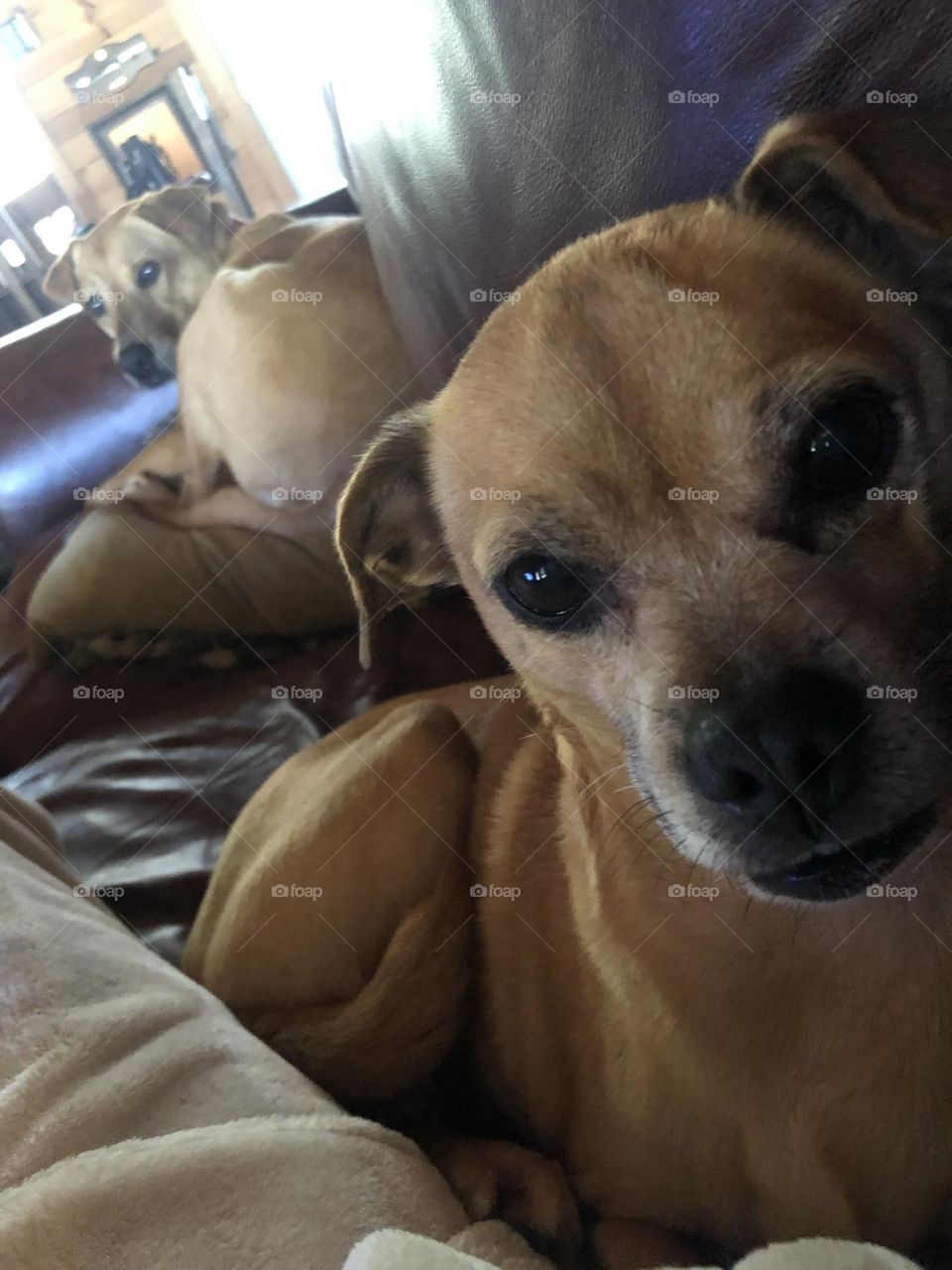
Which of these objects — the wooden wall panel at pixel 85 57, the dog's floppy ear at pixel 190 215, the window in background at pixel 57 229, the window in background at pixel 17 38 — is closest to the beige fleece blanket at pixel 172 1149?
the dog's floppy ear at pixel 190 215

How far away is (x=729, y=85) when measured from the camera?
3.21 feet

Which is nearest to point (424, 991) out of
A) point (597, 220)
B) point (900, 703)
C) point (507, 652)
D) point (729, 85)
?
point (507, 652)

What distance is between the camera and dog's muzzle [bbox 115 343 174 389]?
10.2ft

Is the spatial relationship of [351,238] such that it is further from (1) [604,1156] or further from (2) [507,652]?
(1) [604,1156]

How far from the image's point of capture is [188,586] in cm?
245

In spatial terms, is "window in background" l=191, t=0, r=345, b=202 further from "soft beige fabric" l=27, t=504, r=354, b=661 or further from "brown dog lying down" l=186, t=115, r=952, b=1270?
"brown dog lying down" l=186, t=115, r=952, b=1270

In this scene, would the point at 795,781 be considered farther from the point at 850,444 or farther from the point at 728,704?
the point at 850,444

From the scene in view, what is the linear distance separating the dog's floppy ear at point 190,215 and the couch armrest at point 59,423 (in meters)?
0.50

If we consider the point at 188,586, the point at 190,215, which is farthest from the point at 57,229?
the point at 188,586

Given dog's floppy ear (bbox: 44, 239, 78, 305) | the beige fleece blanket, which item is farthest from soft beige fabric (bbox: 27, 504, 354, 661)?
dog's floppy ear (bbox: 44, 239, 78, 305)

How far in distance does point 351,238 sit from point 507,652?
1.49 metres

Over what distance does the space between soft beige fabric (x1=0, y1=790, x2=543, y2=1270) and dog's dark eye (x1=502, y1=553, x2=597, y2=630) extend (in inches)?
24.7

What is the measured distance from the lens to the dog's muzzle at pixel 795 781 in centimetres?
79

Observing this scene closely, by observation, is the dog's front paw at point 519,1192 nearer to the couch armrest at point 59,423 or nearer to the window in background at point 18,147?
the couch armrest at point 59,423
